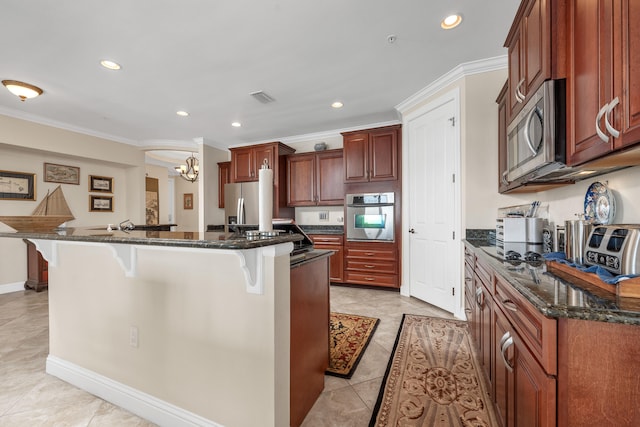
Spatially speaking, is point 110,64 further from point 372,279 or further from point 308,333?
point 372,279

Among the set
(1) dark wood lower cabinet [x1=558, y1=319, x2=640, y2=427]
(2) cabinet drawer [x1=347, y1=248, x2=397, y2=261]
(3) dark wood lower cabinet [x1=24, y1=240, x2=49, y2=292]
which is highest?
(1) dark wood lower cabinet [x1=558, y1=319, x2=640, y2=427]

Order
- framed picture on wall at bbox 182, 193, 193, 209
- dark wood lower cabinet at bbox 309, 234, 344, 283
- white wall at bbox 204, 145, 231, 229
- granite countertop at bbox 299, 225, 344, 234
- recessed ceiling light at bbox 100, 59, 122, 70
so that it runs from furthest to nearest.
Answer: framed picture on wall at bbox 182, 193, 193, 209 < white wall at bbox 204, 145, 231, 229 < granite countertop at bbox 299, 225, 344, 234 < dark wood lower cabinet at bbox 309, 234, 344, 283 < recessed ceiling light at bbox 100, 59, 122, 70

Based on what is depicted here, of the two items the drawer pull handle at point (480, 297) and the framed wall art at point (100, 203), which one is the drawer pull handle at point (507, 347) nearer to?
the drawer pull handle at point (480, 297)

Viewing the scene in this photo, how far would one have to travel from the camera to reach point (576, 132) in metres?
1.16

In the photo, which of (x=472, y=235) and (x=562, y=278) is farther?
(x=472, y=235)

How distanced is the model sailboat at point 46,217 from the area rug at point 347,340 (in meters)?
2.31

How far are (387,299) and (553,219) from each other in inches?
88.9

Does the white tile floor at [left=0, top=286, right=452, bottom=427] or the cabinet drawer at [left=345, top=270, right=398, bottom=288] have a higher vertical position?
the cabinet drawer at [left=345, top=270, right=398, bottom=288]

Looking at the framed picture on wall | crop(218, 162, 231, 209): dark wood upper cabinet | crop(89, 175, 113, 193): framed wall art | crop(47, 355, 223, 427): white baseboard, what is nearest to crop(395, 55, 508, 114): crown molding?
crop(47, 355, 223, 427): white baseboard

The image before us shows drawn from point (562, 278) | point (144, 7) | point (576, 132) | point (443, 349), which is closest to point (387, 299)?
point (443, 349)

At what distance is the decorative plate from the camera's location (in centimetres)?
131

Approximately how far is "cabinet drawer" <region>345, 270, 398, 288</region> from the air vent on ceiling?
285cm

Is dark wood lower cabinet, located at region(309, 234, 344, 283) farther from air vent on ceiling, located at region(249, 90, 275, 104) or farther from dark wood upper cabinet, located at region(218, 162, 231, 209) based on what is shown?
dark wood upper cabinet, located at region(218, 162, 231, 209)

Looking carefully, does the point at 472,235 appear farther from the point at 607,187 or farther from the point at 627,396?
the point at 627,396
